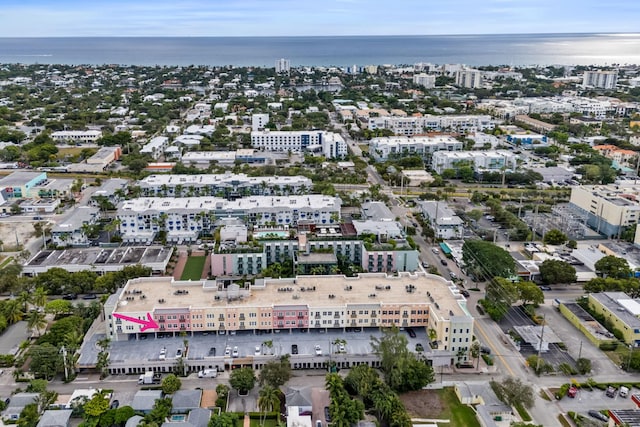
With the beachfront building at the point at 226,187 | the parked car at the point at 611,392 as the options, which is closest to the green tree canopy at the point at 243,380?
the parked car at the point at 611,392

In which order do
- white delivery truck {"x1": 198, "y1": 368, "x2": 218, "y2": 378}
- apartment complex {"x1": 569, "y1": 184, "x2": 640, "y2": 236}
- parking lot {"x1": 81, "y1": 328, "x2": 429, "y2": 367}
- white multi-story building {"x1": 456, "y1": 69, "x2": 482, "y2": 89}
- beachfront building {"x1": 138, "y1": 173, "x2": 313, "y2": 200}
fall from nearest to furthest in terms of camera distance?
1. white delivery truck {"x1": 198, "y1": 368, "x2": 218, "y2": 378}
2. parking lot {"x1": 81, "y1": 328, "x2": 429, "y2": 367}
3. apartment complex {"x1": 569, "y1": 184, "x2": 640, "y2": 236}
4. beachfront building {"x1": 138, "y1": 173, "x2": 313, "y2": 200}
5. white multi-story building {"x1": 456, "y1": 69, "x2": 482, "y2": 89}

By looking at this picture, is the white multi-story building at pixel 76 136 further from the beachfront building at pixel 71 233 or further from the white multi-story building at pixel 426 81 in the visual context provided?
the white multi-story building at pixel 426 81

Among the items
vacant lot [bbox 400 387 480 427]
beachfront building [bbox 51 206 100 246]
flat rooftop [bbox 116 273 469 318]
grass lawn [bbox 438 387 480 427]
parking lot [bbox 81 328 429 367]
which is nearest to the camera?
grass lawn [bbox 438 387 480 427]

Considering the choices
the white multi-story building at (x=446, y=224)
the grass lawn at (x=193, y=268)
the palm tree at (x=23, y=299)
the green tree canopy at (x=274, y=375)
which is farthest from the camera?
the white multi-story building at (x=446, y=224)

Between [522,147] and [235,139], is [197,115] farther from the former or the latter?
[522,147]

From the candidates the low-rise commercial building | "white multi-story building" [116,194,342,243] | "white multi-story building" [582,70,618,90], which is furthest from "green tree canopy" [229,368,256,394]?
"white multi-story building" [582,70,618,90]

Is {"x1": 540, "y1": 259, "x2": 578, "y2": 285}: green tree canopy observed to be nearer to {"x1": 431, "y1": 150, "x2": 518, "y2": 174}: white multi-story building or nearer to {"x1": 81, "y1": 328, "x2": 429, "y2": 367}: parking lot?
{"x1": 81, "y1": 328, "x2": 429, "y2": 367}: parking lot
